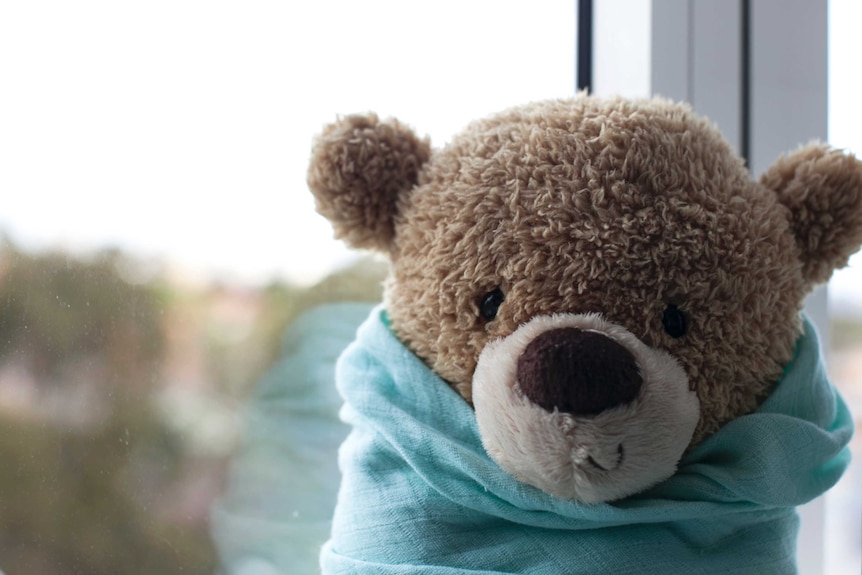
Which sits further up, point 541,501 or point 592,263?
point 592,263

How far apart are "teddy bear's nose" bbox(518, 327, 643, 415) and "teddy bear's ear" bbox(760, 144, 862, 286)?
23 centimetres

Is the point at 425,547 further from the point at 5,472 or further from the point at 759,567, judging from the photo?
the point at 5,472

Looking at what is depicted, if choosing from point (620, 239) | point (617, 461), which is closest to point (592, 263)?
point (620, 239)

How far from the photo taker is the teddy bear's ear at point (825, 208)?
1.89ft

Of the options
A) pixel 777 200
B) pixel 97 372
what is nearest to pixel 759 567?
pixel 777 200

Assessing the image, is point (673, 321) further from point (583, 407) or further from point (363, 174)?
point (363, 174)

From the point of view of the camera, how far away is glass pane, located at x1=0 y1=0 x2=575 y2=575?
24.8 inches

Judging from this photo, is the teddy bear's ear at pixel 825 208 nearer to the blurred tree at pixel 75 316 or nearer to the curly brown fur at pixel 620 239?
the curly brown fur at pixel 620 239

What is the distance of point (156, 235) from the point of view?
2.26ft

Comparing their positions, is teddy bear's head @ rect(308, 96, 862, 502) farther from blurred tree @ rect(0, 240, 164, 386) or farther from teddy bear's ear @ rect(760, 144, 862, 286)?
blurred tree @ rect(0, 240, 164, 386)

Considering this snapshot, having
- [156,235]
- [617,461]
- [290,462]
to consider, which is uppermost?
[156,235]

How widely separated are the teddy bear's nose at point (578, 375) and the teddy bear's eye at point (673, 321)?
0.07m

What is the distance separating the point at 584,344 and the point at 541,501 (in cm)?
13

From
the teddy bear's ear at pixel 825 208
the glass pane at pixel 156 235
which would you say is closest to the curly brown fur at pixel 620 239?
the teddy bear's ear at pixel 825 208
